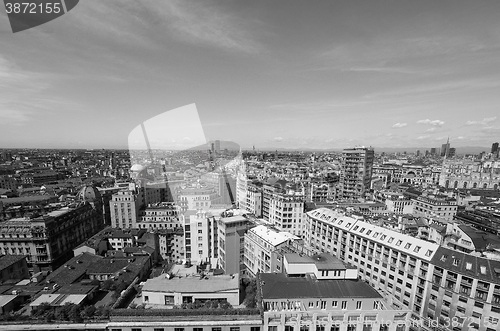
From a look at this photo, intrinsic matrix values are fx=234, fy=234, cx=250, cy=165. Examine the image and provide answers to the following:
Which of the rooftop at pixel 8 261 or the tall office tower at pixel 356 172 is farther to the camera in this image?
the tall office tower at pixel 356 172

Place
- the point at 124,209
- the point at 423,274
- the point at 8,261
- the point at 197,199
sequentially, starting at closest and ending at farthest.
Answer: the point at 423,274
the point at 8,261
the point at 197,199
the point at 124,209

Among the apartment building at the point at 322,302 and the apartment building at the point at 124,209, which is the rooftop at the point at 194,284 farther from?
the apartment building at the point at 124,209

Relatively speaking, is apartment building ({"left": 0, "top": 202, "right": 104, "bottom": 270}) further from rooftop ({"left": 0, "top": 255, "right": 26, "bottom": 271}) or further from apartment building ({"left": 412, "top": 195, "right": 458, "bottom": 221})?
apartment building ({"left": 412, "top": 195, "right": 458, "bottom": 221})

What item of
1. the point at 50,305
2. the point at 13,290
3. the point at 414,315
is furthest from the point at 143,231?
the point at 414,315

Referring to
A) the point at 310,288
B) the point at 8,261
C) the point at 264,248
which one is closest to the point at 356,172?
the point at 264,248

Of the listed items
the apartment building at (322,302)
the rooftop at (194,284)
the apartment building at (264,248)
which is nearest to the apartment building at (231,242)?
the apartment building at (264,248)

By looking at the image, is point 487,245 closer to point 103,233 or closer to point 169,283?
point 169,283

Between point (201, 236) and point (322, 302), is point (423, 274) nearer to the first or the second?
point (322, 302)
